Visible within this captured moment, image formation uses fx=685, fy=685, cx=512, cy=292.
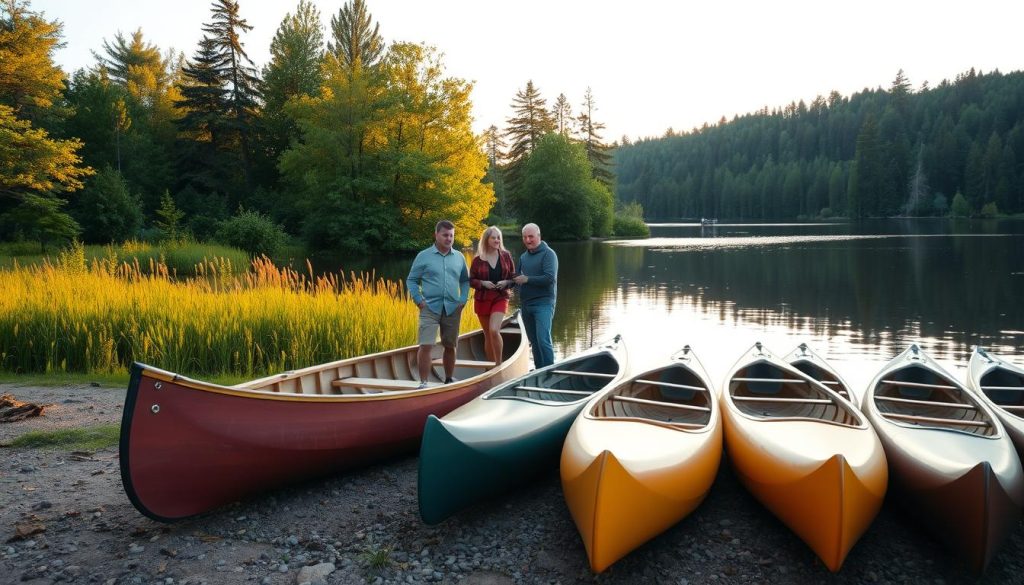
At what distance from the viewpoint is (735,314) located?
60.3 ft

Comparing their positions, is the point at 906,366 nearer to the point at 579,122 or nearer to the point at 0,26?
the point at 0,26

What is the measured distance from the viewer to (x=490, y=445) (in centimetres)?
496

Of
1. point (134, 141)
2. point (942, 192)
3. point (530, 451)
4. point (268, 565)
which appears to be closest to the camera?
point (268, 565)

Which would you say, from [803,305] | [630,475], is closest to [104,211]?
[803,305]

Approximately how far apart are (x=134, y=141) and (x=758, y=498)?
4383cm

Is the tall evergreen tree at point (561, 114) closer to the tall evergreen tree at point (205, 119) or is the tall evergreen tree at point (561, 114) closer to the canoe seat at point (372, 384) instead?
the tall evergreen tree at point (205, 119)

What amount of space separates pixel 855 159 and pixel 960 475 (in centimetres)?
11071

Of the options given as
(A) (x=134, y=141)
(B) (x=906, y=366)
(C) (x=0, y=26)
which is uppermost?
(C) (x=0, y=26)

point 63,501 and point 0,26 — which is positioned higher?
point 0,26

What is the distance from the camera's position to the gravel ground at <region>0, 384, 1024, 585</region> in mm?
4188

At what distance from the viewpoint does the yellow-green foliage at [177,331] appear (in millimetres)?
9219

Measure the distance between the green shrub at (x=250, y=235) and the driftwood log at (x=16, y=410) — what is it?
22.5 m

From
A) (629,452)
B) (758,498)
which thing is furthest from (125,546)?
(758,498)

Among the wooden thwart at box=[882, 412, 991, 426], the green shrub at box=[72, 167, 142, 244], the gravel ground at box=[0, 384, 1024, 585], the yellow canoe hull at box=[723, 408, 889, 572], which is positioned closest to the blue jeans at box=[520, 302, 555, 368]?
the gravel ground at box=[0, 384, 1024, 585]
